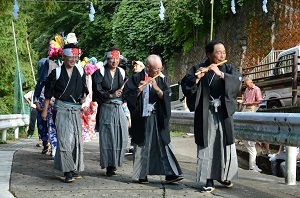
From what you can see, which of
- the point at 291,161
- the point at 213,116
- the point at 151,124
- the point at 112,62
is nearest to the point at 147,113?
the point at 151,124

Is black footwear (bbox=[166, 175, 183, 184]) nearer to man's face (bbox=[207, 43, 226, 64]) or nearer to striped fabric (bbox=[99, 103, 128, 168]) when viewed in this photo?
striped fabric (bbox=[99, 103, 128, 168])

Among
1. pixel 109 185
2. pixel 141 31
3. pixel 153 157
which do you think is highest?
pixel 141 31

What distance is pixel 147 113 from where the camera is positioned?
8648 millimetres

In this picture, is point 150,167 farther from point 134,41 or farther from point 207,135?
point 134,41

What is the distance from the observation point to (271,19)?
89.0ft

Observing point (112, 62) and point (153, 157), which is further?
point (112, 62)

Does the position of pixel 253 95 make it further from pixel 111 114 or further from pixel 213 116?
pixel 213 116

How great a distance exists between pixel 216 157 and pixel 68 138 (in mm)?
2133

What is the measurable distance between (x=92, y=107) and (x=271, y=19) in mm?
14713

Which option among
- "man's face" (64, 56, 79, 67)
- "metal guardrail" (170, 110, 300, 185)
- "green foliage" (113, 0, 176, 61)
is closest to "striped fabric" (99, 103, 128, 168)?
"man's face" (64, 56, 79, 67)

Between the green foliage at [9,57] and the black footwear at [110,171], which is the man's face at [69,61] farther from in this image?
the green foliage at [9,57]

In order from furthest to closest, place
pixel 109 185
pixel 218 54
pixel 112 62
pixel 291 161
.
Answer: pixel 112 62 < pixel 109 185 < pixel 291 161 < pixel 218 54

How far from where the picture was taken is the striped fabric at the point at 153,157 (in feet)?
27.9

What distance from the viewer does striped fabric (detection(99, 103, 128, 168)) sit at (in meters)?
9.27
